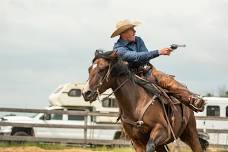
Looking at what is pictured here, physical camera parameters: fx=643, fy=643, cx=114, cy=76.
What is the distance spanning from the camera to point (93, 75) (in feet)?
30.7

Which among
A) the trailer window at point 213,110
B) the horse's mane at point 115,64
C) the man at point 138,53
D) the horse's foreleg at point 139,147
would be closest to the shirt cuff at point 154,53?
the man at point 138,53

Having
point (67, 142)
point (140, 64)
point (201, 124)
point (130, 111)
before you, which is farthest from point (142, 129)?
point (201, 124)

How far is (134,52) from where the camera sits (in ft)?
32.7

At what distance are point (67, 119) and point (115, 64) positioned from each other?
1565 cm

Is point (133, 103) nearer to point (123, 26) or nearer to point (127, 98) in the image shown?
point (127, 98)

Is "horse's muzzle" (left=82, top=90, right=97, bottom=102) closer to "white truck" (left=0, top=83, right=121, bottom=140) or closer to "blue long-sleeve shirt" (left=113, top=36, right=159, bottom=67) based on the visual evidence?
"blue long-sleeve shirt" (left=113, top=36, right=159, bottom=67)

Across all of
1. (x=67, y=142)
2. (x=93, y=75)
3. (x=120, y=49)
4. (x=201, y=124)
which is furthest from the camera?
(x=201, y=124)

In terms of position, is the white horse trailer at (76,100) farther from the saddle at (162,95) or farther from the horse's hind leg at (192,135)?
the saddle at (162,95)

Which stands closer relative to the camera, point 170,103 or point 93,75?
point 93,75

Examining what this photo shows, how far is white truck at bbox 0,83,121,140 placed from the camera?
24.0m

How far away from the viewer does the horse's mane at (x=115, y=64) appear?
378 inches

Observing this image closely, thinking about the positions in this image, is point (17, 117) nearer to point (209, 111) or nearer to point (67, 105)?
point (67, 105)

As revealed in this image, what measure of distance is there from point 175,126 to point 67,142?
10.9 metres

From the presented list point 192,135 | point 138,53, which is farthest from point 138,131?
point 192,135
